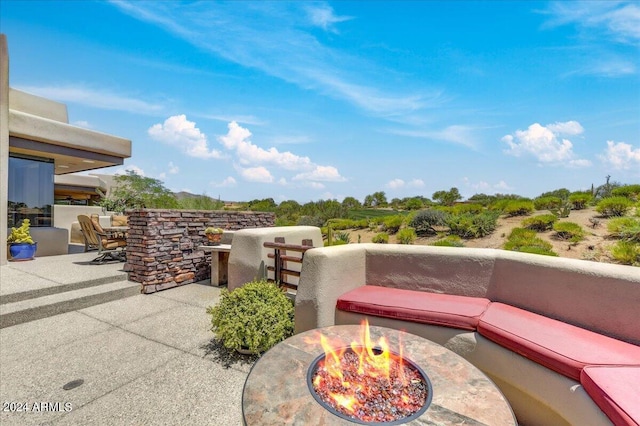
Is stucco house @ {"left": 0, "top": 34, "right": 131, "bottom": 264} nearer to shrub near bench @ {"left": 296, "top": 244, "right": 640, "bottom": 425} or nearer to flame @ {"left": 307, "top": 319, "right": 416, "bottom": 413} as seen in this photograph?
shrub near bench @ {"left": 296, "top": 244, "right": 640, "bottom": 425}

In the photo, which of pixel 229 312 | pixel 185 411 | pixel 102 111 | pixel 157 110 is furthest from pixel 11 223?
pixel 185 411

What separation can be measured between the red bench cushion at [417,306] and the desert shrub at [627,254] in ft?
21.1

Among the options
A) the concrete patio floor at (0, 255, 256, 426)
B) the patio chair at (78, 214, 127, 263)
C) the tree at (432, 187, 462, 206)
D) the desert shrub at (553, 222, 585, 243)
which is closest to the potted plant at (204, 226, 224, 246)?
the concrete patio floor at (0, 255, 256, 426)

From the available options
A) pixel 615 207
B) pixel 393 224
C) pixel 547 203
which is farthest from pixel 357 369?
pixel 547 203

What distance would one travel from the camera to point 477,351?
2.53 metres

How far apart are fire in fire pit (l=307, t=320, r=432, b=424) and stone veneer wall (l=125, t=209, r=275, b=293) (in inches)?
191

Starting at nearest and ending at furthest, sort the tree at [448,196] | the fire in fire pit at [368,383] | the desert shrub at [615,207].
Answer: the fire in fire pit at [368,383], the desert shrub at [615,207], the tree at [448,196]

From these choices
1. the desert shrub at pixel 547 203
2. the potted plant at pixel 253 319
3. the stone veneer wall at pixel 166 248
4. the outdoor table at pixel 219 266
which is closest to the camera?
the potted plant at pixel 253 319

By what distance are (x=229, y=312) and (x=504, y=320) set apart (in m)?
2.91

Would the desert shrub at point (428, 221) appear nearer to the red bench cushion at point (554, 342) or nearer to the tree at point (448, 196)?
the tree at point (448, 196)

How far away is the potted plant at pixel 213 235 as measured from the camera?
640cm

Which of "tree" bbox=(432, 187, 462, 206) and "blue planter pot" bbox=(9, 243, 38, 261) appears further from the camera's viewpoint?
"tree" bbox=(432, 187, 462, 206)

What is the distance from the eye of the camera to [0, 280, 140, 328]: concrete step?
420cm

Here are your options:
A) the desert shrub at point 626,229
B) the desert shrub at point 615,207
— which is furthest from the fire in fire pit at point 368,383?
the desert shrub at point 615,207
